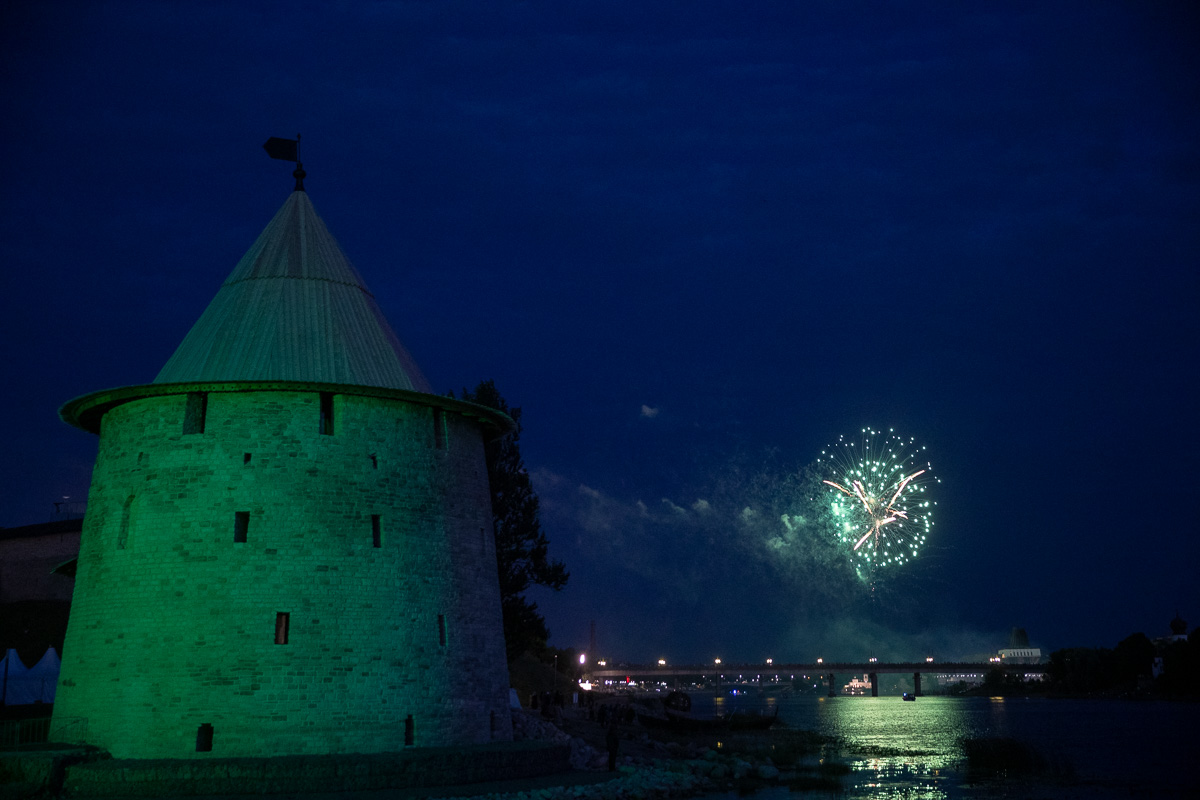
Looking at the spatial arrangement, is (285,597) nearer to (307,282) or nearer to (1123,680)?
(307,282)

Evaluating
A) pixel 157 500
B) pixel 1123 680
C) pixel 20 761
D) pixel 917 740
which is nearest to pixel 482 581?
pixel 157 500

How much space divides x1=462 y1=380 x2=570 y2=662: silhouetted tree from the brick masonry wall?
1422 cm

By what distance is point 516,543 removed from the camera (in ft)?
132

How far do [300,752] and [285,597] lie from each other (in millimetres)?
3135

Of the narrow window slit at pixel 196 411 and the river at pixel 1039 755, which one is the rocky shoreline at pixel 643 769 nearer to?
the river at pixel 1039 755

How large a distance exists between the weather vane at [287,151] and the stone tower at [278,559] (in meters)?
4.50

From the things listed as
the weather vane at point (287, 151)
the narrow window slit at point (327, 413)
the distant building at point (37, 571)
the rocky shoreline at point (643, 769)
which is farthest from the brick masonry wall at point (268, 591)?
the distant building at point (37, 571)

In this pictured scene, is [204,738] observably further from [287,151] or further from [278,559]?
[287,151]

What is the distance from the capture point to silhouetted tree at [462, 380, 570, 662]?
39.8 metres

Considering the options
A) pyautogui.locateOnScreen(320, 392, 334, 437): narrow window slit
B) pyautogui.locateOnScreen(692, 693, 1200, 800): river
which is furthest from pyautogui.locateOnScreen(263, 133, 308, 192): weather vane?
pyautogui.locateOnScreen(692, 693, 1200, 800): river

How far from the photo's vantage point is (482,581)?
2648 centimetres

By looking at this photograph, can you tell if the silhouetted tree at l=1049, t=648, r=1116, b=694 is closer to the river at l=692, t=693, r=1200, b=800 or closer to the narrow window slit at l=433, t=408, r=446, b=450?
the river at l=692, t=693, r=1200, b=800

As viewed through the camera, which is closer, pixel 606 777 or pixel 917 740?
pixel 606 777

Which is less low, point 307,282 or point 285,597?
point 307,282
